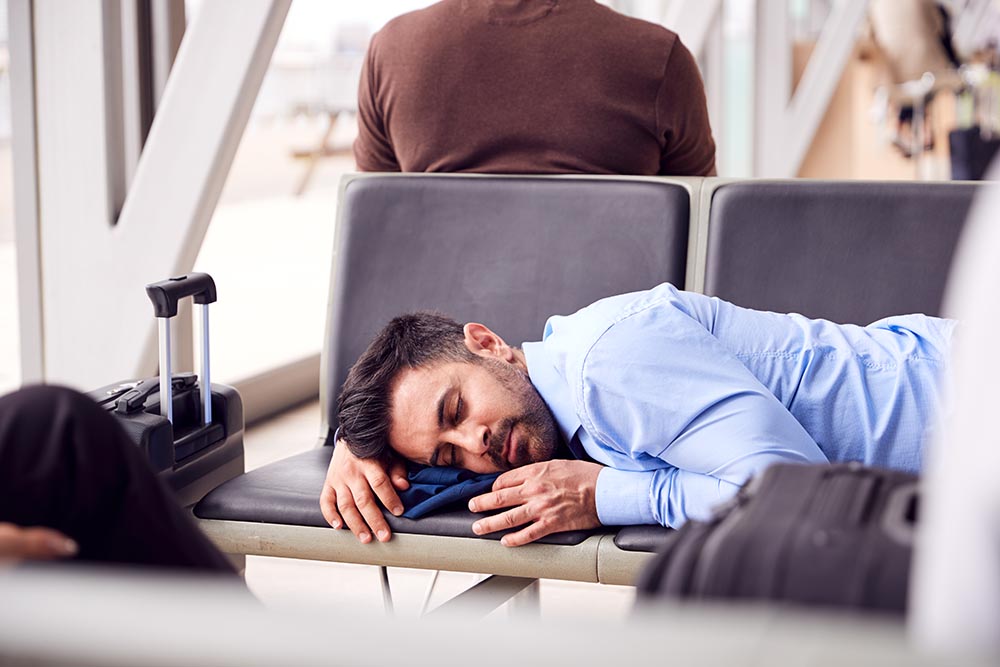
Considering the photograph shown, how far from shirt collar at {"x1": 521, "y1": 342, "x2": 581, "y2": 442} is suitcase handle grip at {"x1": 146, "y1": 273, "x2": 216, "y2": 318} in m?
0.57

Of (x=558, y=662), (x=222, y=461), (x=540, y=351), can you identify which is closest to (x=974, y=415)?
(x=558, y=662)

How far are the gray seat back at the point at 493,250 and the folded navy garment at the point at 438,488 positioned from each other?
468mm

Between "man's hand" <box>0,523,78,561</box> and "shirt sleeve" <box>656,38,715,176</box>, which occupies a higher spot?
"shirt sleeve" <box>656,38,715,176</box>

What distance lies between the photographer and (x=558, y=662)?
56 centimetres

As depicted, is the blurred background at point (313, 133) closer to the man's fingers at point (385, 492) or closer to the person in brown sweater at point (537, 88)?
the person in brown sweater at point (537, 88)

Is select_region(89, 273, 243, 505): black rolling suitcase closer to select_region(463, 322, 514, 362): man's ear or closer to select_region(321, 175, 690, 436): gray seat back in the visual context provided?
select_region(321, 175, 690, 436): gray seat back

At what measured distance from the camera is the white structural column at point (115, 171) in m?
2.64

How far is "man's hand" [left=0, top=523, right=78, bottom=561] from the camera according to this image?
42.5 inches

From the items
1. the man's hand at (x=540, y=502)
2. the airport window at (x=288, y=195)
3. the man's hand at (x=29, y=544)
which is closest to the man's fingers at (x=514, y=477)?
the man's hand at (x=540, y=502)

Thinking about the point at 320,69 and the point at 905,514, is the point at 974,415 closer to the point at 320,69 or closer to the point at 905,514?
the point at 905,514

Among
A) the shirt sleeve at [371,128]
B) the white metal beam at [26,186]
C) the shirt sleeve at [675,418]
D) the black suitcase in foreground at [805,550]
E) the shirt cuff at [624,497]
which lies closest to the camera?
the black suitcase in foreground at [805,550]

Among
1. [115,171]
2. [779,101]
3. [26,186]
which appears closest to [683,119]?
[115,171]

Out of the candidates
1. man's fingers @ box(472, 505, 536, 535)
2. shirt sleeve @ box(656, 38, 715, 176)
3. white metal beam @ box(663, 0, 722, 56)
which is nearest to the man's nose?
man's fingers @ box(472, 505, 536, 535)

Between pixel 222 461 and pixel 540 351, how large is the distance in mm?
595
